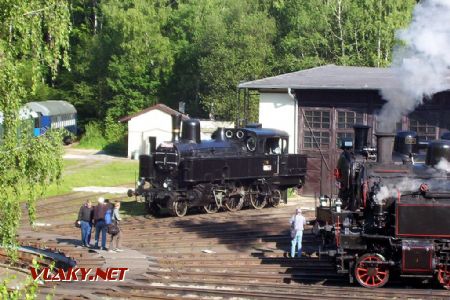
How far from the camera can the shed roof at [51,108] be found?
49469 mm

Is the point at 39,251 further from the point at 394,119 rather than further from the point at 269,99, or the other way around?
the point at 269,99

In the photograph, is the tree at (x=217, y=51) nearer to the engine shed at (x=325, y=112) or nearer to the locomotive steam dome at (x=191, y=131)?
the engine shed at (x=325, y=112)

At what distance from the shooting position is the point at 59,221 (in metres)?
26.8

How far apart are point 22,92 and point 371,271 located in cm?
764

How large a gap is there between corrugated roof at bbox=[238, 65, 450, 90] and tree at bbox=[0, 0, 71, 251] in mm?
17388

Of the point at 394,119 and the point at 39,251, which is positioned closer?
the point at 39,251

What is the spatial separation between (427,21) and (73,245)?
10.4 meters

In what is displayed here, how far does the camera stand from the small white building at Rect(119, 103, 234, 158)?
4706cm

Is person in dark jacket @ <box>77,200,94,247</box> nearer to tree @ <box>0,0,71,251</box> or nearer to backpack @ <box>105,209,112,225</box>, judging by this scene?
backpack @ <box>105,209,112,225</box>

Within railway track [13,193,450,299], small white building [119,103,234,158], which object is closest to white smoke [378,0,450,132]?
railway track [13,193,450,299]

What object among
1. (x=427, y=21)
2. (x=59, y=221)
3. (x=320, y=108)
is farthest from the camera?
(x=320, y=108)

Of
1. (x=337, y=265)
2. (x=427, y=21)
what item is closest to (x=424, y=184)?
(x=337, y=265)

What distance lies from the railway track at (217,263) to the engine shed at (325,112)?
5.79m

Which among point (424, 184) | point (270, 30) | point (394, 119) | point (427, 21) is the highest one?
point (270, 30)
